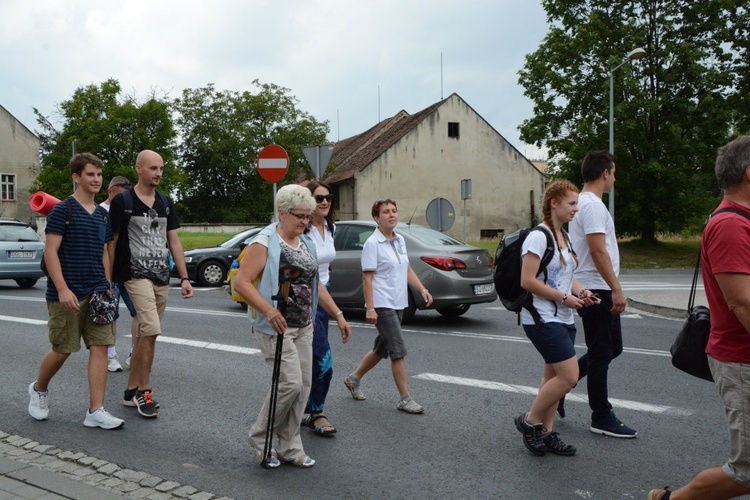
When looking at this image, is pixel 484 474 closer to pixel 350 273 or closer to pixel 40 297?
pixel 350 273

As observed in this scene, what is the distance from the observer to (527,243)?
→ 15.2 ft

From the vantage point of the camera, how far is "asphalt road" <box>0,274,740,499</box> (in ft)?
14.1

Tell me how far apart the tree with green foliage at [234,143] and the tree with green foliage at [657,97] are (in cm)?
3171

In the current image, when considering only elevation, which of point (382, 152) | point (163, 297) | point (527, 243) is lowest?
point (163, 297)

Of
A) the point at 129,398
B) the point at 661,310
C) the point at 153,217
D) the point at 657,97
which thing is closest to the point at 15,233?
the point at 129,398

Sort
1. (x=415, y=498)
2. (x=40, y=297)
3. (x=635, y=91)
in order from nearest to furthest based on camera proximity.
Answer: (x=415, y=498)
(x=40, y=297)
(x=635, y=91)

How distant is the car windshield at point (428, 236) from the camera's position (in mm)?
11289

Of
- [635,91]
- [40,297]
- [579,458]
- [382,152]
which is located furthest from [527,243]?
[382,152]

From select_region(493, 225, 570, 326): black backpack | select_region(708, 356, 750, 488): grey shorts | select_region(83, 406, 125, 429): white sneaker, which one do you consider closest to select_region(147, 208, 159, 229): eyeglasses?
select_region(83, 406, 125, 429): white sneaker

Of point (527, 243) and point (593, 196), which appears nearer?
point (527, 243)

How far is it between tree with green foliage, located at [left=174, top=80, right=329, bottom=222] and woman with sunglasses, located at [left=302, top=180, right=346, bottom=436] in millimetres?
54079

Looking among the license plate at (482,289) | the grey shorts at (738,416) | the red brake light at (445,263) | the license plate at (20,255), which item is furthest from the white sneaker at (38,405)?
the license plate at (20,255)

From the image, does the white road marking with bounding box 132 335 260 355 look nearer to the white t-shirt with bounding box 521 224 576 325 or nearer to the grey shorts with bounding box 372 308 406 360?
the grey shorts with bounding box 372 308 406 360

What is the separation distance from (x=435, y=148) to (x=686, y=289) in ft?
93.9
